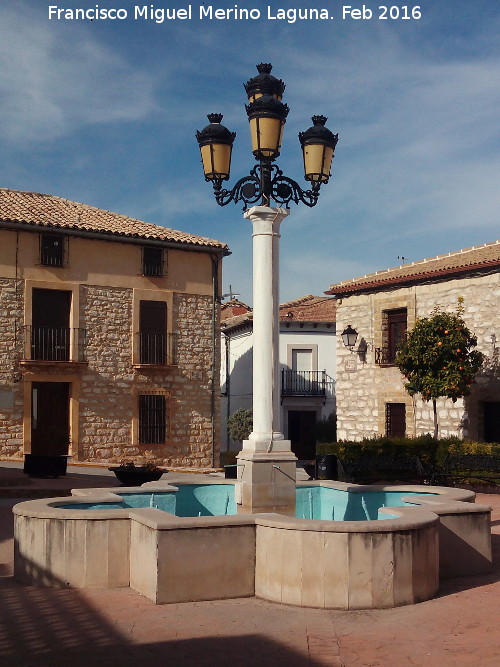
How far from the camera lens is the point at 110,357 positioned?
24.3 meters

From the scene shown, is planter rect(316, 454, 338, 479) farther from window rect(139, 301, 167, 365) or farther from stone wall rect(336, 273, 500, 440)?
window rect(139, 301, 167, 365)

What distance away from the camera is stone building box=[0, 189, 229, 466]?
75.9 ft

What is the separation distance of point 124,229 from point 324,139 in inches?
654

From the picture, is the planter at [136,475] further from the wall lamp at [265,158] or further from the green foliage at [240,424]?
the green foliage at [240,424]

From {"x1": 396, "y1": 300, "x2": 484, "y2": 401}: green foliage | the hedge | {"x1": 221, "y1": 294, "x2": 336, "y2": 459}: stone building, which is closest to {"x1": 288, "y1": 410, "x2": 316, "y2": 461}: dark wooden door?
{"x1": 221, "y1": 294, "x2": 336, "y2": 459}: stone building

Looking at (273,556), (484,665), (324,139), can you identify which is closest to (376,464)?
(324,139)

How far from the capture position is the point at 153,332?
25.1 meters

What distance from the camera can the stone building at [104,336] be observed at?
23.1 meters

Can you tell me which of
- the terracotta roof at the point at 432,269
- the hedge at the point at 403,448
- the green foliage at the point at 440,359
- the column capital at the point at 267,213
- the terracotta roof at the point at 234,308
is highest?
the terracotta roof at the point at 234,308

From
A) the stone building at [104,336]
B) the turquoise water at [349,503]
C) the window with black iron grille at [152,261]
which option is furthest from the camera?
the window with black iron grille at [152,261]

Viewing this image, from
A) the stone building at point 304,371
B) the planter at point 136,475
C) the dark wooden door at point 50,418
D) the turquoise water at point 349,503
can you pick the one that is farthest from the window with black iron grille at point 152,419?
the turquoise water at point 349,503

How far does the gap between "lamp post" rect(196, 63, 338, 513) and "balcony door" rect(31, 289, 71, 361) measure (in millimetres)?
15134

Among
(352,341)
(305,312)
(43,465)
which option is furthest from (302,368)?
(43,465)

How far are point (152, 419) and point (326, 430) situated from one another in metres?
11.3
